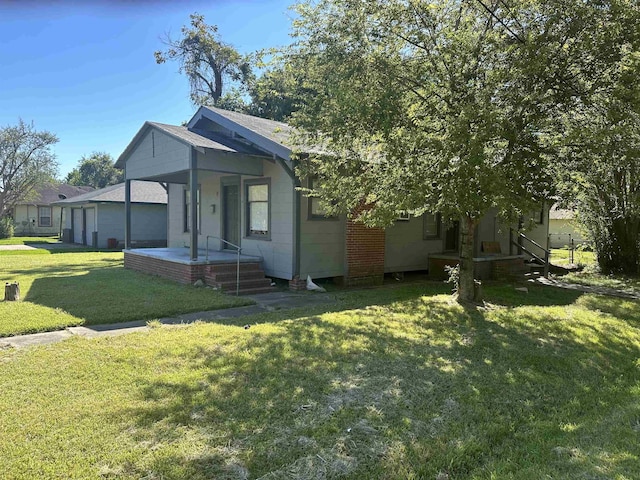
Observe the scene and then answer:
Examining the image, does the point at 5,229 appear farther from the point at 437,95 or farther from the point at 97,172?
the point at 97,172

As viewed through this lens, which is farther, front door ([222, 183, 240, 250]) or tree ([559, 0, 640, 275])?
front door ([222, 183, 240, 250])

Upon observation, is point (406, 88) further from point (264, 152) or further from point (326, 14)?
point (264, 152)

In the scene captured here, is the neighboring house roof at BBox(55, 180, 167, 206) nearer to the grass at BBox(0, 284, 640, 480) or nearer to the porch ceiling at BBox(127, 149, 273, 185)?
the porch ceiling at BBox(127, 149, 273, 185)

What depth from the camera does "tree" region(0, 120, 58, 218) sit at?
1294 inches

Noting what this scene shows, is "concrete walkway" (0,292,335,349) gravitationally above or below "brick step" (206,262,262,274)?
below

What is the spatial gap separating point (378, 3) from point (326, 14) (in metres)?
0.85

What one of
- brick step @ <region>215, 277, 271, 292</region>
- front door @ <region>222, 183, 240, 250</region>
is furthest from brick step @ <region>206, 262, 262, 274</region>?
front door @ <region>222, 183, 240, 250</region>

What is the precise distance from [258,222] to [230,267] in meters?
1.70

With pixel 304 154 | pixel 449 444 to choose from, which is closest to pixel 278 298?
pixel 304 154

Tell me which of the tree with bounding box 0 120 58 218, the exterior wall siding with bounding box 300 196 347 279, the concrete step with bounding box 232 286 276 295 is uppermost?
the tree with bounding box 0 120 58 218

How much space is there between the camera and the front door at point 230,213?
12.2 meters

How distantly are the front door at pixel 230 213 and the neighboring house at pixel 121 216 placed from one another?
1225 cm

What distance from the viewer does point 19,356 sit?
192 inches

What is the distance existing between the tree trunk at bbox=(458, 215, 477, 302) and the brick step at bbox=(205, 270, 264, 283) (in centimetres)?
445
